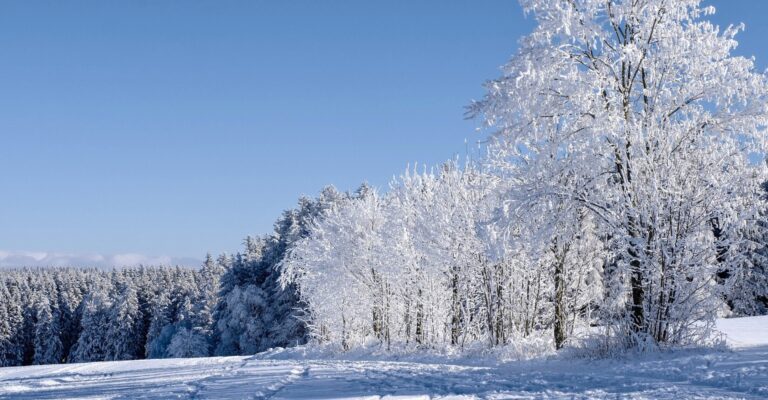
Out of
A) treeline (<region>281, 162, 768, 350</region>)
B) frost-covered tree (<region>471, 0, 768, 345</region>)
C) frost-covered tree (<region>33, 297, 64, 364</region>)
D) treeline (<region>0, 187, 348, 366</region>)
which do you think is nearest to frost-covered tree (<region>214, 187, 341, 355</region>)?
treeline (<region>0, 187, 348, 366</region>)

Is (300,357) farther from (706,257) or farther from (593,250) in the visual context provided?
(706,257)

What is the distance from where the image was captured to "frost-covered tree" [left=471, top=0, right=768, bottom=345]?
34.3 feet

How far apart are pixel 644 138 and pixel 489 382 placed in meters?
5.57

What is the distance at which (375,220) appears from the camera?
955 inches

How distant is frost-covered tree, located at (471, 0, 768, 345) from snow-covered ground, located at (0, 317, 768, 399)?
1361 mm

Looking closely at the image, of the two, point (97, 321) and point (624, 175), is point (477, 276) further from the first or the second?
point (97, 321)

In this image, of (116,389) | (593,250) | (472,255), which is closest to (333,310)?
(472,255)

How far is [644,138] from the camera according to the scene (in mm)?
11180

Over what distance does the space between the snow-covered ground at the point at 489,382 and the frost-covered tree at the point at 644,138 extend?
1.36 metres

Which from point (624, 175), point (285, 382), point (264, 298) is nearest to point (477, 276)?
point (624, 175)

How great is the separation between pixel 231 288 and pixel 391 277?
24.3m

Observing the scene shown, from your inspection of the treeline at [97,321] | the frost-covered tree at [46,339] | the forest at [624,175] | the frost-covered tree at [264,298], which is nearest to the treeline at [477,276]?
the forest at [624,175]

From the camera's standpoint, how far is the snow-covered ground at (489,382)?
24.6 feet

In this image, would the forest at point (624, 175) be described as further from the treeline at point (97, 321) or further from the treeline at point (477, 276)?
the treeline at point (97, 321)
